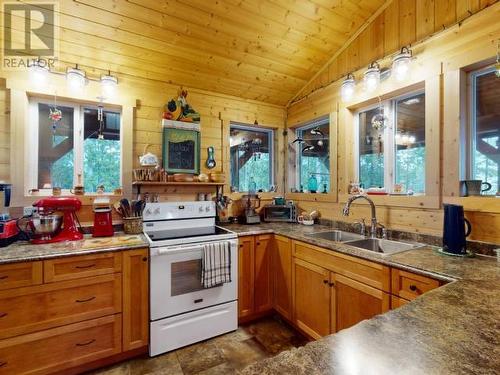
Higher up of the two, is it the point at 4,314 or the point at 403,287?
the point at 403,287

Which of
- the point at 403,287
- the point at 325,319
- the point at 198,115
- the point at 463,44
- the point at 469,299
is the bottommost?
the point at 325,319

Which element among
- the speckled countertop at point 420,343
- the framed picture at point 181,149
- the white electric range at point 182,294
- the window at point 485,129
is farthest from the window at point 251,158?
the speckled countertop at point 420,343

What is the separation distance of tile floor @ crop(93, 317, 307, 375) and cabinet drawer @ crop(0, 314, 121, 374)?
7.4 inches

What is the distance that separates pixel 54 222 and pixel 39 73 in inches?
47.8

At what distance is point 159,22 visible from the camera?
2074 millimetres

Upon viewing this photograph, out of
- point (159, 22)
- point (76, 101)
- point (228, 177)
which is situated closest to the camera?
point (159, 22)

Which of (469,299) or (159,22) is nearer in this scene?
(469,299)

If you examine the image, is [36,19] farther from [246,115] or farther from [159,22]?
[246,115]

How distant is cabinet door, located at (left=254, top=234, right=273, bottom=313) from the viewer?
2467 millimetres

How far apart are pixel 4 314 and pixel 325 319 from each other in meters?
2.16

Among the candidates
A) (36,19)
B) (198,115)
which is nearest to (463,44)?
(198,115)

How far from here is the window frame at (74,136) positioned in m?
2.25

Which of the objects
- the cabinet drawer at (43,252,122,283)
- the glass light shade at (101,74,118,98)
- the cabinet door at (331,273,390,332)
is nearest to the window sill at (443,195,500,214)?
the cabinet door at (331,273,390,332)

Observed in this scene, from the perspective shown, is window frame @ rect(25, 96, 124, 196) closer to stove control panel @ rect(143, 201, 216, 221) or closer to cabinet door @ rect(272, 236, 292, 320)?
stove control panel @ rect(143, 201, 216, 221)
